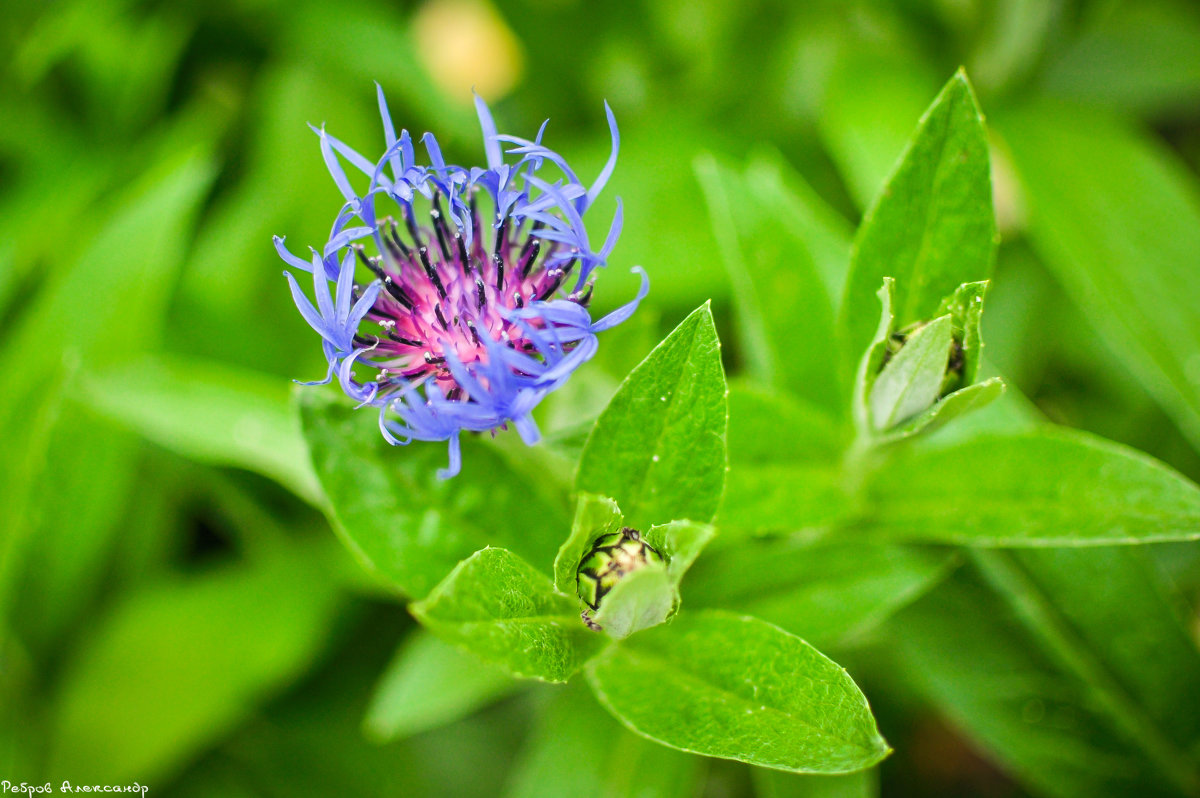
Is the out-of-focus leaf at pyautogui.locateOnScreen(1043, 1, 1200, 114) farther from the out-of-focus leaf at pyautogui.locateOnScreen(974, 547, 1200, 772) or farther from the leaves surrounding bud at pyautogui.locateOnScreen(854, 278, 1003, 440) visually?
the leaves surrounding bud at pyautogui.locateOnScreen(854, 278, 1003, 440)

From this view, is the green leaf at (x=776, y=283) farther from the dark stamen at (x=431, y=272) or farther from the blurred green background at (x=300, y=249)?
the dark stamen at (x=431, y=272)

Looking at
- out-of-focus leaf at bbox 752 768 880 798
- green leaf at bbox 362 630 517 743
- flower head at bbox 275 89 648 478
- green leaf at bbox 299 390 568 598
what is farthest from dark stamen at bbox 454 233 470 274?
out-of-focus leaf at bbox 752 768 880 798

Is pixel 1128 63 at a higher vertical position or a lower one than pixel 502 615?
higher

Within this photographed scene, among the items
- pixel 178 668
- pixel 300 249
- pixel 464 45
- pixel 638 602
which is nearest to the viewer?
pixel 638 602

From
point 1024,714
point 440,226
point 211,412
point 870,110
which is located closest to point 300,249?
point 211,412

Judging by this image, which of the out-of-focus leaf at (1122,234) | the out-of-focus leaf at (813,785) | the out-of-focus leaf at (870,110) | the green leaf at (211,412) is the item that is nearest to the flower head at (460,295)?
the green leaf at (211,412)

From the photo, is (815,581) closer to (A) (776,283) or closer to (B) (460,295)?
(A) (776,283)

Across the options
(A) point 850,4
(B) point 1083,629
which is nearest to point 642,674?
(B) point 1083,629
